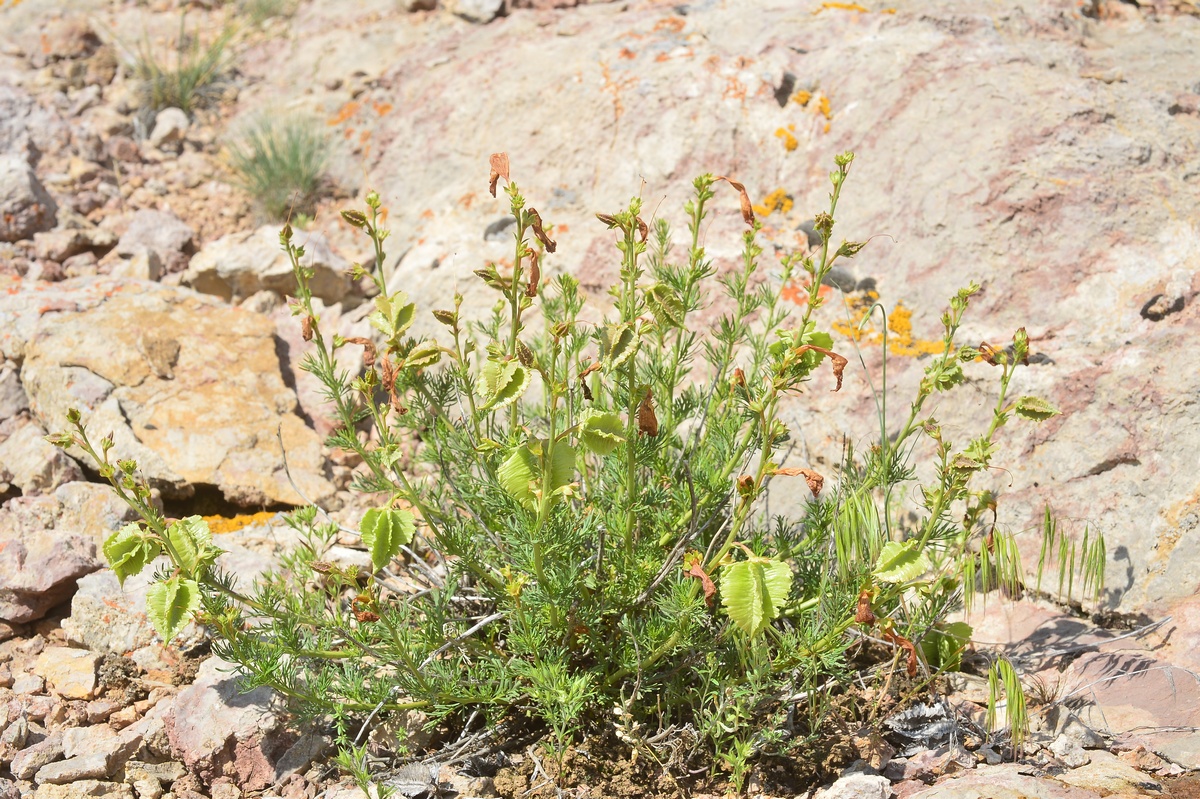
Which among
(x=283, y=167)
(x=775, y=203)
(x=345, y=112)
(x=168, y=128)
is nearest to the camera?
(x=775, y=203)

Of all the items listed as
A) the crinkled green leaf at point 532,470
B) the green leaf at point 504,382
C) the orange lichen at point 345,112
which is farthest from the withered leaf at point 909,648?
the orange lichen at point 345,112

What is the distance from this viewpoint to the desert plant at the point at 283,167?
17.4 feet

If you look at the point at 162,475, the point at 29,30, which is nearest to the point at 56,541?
the point at 162,475

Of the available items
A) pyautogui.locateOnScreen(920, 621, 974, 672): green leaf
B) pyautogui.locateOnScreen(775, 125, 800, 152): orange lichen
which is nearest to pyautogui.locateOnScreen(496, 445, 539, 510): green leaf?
pyautogui.locateOnScreen(920, 621, 974, 672): green leaf

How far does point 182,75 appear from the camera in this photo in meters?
6.17

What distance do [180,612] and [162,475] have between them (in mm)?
1465

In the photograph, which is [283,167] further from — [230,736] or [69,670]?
[230,736]

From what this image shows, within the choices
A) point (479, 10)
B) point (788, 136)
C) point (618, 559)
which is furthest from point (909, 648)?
point (479, 10)

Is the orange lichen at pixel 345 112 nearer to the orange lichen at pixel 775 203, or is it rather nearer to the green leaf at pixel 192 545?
the orange lichen at pixel 775 203

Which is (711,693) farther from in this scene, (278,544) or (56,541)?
(56,541)

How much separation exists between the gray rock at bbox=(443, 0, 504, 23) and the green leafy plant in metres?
3.66

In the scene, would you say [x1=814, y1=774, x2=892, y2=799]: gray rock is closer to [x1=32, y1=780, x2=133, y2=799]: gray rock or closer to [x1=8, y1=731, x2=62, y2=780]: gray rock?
[x1=32, y1=780, x2=133, y2=799]: gray rock

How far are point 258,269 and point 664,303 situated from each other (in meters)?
3.13

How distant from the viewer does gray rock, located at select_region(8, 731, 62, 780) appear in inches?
109
